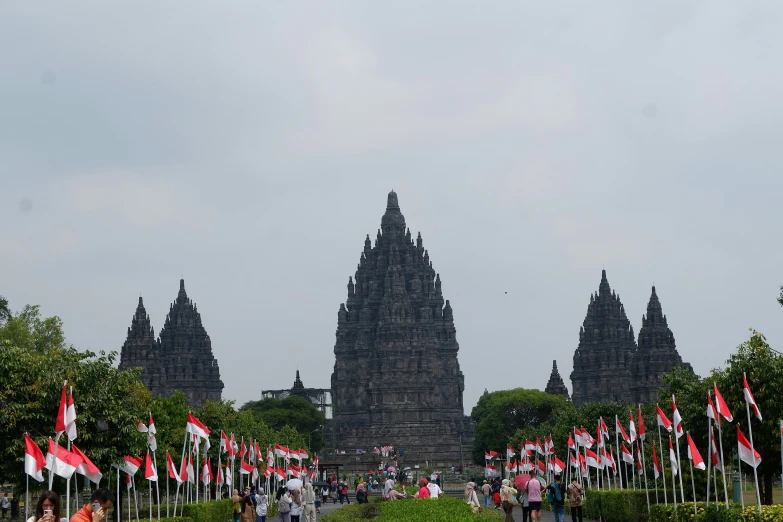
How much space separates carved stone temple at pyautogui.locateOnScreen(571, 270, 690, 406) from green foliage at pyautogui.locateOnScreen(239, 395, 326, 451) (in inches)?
1473

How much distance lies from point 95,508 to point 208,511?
972 inches

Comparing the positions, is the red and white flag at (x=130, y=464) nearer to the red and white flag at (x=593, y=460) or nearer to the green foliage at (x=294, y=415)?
the red and white flag at (x=593, y=460)

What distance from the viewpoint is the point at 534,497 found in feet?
116

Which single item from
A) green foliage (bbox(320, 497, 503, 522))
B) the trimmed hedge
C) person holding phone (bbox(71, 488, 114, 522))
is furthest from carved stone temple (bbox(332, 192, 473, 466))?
person holding phone (bbox(71, 488, 114, 522))

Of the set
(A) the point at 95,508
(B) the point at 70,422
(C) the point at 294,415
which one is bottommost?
(A) the point at 95,508

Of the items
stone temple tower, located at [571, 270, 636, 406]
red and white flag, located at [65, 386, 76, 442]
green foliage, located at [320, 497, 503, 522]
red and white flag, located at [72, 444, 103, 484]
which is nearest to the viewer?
red and white flag, located at [72, 444, 103, 484]

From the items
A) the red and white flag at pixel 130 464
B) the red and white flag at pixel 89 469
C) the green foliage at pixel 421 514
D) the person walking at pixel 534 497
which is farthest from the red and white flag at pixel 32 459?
the person walking at pixel 534 497

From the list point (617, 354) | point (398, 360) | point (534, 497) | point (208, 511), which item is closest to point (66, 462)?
point (534, 497)

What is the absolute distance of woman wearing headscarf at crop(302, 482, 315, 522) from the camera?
121 ft

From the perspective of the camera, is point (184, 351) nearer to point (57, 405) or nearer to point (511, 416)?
point (511, 416)

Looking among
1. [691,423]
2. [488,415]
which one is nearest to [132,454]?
[691,423]

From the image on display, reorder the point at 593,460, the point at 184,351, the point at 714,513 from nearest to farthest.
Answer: the point at 714,513, the point at 593,460, the point at 184,351

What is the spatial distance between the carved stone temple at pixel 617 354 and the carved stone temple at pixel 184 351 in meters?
52.7

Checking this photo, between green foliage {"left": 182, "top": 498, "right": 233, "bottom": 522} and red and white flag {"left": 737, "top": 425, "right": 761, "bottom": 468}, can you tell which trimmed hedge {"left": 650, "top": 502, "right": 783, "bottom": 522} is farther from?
green foliage {"left": 182, "top": 498, "right": 233, "bottom": 522}
